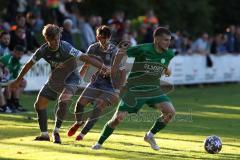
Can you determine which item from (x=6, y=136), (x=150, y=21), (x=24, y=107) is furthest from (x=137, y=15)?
(x=6, y=136)

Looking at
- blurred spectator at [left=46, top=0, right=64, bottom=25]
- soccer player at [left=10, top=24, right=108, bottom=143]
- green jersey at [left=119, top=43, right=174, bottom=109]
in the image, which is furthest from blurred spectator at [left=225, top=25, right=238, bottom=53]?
green jersey at [left=119, top=43, right=174, bottom=109]

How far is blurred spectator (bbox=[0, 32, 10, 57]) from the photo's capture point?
64.4ft

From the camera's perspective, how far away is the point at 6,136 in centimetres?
1404

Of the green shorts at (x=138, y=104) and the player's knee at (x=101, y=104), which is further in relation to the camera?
the player's knee at (x=101, y=104)

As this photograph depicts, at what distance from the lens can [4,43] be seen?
65.0 ft

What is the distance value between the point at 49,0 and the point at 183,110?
1098 centimetres

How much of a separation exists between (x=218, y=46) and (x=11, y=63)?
15942 mm

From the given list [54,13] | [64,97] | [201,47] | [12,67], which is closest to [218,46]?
[201,47]

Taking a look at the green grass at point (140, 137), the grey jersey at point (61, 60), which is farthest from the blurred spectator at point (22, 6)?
the grey jersey at point (61, 60)

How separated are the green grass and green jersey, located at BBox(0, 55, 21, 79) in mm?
1150

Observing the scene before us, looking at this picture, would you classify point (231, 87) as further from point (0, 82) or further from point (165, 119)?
point (165, 119)

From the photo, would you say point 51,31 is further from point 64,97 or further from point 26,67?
point 64,97

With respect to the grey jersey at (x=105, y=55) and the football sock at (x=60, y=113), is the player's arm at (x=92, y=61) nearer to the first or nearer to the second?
the grey jersey at (x=105, y=55)

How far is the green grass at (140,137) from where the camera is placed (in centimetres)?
1172
